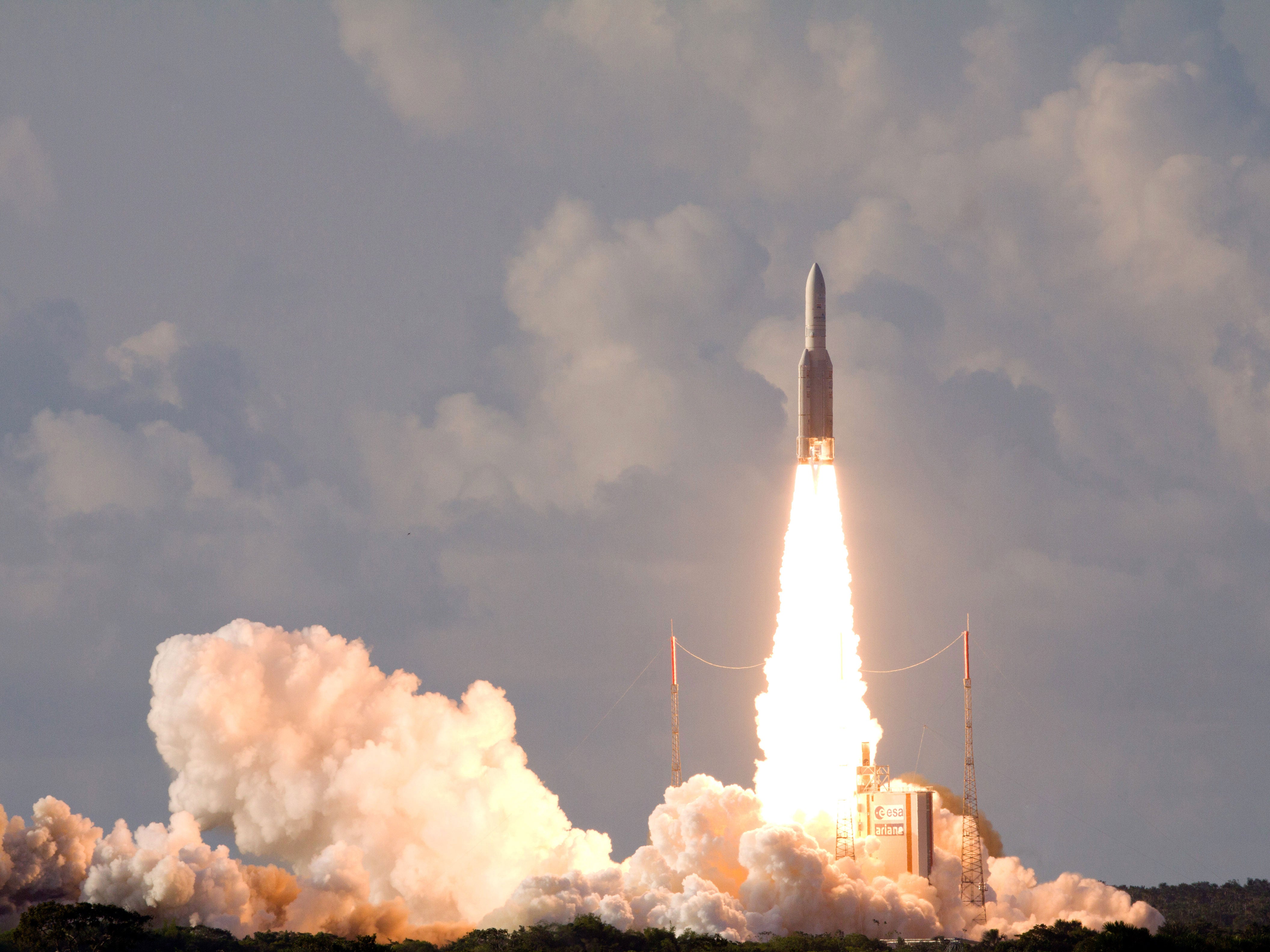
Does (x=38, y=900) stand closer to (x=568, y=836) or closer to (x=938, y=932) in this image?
(x=568, y=836)

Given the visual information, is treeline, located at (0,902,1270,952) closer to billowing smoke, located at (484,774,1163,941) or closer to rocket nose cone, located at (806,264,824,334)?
billowing smoke, located at (484,774,1163,941)

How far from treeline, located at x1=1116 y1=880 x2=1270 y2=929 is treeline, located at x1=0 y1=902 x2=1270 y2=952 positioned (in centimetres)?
3246

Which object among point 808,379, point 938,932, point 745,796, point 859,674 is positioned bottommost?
point 938,932

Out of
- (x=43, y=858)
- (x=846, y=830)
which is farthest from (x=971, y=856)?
(x=43, y=858)

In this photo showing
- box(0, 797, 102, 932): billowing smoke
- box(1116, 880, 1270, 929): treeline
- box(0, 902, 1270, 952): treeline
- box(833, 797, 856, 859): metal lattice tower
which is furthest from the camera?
box(1116, 880, 1270, 929): treeline

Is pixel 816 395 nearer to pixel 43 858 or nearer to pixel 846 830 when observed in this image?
pixel 846 830

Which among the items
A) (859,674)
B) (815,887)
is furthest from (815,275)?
(815,887)

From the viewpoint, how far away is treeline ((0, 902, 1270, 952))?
3794 inches

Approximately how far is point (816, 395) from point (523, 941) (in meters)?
31.2

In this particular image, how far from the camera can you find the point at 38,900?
114812mm

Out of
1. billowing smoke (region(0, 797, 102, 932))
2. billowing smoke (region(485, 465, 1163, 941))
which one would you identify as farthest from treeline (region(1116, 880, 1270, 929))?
billowing smoke (region(0, 797, 102, 932))

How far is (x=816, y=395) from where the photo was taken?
10450cm

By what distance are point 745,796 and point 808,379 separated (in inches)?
850

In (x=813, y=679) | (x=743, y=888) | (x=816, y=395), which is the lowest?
(x=743, y=888)
